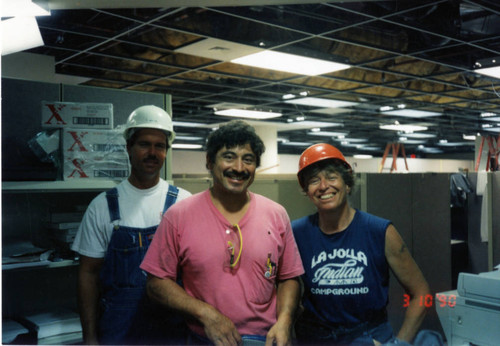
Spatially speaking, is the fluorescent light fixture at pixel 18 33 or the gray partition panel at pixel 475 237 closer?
the fluorescent light fixture at pixel 18 33

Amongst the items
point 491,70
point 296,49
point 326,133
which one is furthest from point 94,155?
point 326,133

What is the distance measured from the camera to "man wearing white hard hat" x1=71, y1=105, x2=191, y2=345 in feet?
5.34

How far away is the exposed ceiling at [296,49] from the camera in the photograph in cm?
369

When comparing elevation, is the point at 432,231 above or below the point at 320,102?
below

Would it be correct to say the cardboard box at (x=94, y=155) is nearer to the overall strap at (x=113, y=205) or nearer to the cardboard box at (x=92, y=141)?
the cardboard box at (x=92, y=141)

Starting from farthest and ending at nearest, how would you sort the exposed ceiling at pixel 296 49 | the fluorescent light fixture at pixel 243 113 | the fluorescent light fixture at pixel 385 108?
the fluorescent light fixture at pixel 385 108
the fluorescent light fixture at pixel 243 113
the exposed ceiling at pixel 296 49

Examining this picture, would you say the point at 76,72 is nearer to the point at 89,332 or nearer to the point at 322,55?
the point at 322,55

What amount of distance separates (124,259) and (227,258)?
0.52 metres

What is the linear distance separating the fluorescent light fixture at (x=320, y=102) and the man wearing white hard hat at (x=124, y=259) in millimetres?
5957

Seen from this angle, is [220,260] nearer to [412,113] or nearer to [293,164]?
[412,113]

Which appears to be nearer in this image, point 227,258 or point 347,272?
point 227,258

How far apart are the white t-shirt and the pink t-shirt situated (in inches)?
13.8

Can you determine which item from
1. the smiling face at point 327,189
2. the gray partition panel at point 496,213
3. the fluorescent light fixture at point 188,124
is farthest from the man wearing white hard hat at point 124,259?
the fluorescent light fixture at point 188,124

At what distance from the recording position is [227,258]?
133cm
